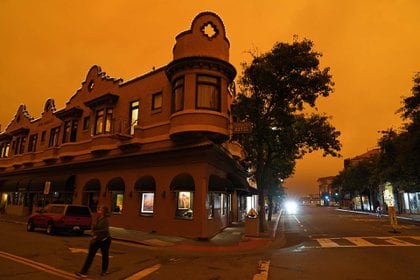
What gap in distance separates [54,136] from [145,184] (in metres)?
15.8

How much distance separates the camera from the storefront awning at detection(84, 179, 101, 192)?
76.7 feet

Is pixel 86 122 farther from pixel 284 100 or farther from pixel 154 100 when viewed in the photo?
pixel 284 100

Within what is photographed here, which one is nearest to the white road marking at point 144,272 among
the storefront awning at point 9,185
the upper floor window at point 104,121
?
the upper floor window at point 104,121

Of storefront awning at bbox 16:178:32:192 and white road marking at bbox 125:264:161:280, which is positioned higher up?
storefront awning at bbox 16:178:32:192

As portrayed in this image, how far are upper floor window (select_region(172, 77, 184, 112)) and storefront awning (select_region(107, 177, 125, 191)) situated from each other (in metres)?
6.55

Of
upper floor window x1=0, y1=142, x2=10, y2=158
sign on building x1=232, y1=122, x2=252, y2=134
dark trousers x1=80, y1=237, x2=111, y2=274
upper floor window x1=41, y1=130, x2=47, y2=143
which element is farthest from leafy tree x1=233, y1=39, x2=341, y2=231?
upper floor window x1=0, y1=142, x2=10, y2=158

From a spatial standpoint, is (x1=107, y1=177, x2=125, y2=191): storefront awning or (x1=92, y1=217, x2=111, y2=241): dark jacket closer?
(x1=92, y1=217, x2=111, y2=241): dark jacket

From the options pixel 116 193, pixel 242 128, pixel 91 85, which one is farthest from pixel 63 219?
pixel 91 85

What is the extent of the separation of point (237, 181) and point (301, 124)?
618 centimetres

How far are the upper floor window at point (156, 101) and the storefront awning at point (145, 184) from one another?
4.76 metres

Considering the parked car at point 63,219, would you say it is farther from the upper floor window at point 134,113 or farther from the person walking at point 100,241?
the person walking at point 100,241

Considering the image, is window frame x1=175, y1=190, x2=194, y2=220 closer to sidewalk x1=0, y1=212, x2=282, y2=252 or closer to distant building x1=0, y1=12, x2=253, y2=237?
distant building x1=0, y1=12, x2=253, y2=237

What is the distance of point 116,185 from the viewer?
21562 millimetres

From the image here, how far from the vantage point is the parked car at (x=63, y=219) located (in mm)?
17578
